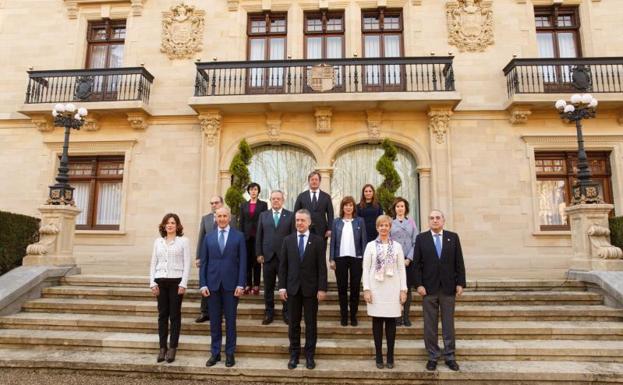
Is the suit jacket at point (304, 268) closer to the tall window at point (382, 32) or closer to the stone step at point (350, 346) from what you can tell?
the stone step at point (350, 346)

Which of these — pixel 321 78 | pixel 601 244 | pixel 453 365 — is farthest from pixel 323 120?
pixel 453 365

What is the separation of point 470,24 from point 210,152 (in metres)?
8.53

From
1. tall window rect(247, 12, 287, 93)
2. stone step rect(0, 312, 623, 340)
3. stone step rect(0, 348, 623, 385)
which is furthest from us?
tall window rect(247, 12, 287, 93)

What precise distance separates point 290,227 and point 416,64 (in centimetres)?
751

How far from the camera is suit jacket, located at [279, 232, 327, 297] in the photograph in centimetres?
462

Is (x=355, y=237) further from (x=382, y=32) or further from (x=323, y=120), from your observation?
(x=382, y=32)

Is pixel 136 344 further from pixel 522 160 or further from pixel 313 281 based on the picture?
pixel 522 160

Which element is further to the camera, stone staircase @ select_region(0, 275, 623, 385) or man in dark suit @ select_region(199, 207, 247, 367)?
man in dark suit @ select_region(199, 207, 247, 367)

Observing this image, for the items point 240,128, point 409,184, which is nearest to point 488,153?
point 409,184

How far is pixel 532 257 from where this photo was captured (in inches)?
405

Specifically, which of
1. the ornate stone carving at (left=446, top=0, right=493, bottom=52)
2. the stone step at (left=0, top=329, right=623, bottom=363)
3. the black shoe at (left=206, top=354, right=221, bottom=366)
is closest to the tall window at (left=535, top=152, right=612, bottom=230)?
the ornate stone carving at (left=446, top=0, right=493, bottom=52)

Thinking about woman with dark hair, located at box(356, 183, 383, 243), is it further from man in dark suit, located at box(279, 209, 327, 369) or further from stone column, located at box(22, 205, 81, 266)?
stone column, located at box(22, 205, 81, 266)

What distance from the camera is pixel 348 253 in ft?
17.7

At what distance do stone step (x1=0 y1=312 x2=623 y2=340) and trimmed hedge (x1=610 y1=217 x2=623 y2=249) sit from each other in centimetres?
245
